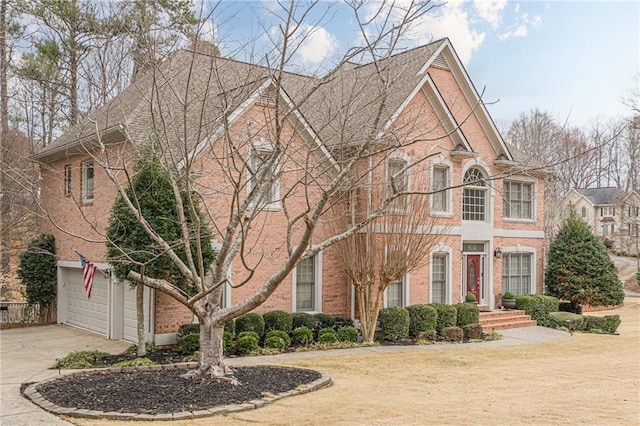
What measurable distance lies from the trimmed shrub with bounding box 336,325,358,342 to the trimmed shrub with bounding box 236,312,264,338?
220 centimetres

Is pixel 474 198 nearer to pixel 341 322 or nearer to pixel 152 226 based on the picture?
pixel 341 322

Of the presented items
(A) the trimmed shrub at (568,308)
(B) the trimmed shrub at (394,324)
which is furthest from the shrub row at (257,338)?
(A) the trimmed shrub at (568,308)

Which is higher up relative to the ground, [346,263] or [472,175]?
[472,175]

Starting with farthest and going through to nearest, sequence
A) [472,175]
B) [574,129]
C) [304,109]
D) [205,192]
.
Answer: [574,129] < [472,175] < [304,109] < [205,192]

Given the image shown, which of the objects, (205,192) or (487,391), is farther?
(205,192)

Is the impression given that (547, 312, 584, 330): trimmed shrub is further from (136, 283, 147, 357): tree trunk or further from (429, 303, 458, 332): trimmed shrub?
(136, 283, 147, 357): tree trunk

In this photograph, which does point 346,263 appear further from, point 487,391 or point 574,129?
point 574,129

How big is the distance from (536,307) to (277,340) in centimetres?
1142

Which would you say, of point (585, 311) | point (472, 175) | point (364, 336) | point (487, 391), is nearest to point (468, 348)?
point (364, 336)

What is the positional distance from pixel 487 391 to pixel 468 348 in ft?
19.5

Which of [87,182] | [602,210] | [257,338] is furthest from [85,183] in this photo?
[602,210]

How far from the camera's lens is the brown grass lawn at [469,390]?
838 centimetres

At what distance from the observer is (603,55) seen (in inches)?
553

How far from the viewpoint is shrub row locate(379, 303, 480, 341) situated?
17.2 meters
